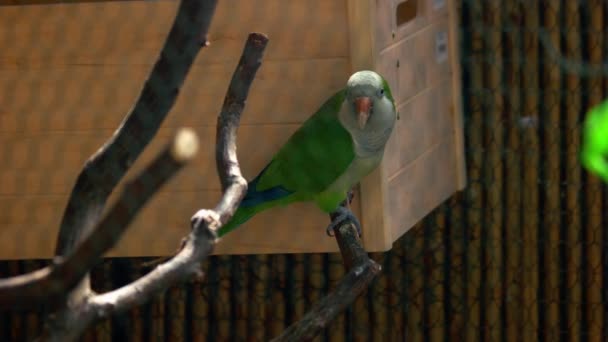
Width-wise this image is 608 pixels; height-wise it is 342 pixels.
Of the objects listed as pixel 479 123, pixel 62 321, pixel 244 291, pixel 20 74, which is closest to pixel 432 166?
pixel 479 123

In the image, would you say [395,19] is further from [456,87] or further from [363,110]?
[456,87]

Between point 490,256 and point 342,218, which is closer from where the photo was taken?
point 342,218

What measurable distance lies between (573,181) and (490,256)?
0.33m

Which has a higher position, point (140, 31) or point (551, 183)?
point (140, 31)

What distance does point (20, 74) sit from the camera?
2.13 metres

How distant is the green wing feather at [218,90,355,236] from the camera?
81.0 inches

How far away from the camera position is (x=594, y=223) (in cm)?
305

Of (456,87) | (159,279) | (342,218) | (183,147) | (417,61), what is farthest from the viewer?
(456,87)

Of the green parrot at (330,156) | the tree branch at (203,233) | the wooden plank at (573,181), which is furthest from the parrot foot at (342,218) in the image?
the wooden plank at (573,181)

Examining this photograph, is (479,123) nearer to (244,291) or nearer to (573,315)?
(573,315)

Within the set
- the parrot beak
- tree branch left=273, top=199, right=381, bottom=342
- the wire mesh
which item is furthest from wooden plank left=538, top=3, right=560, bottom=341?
tree branch left=273, top=199, right=381, bottom=342

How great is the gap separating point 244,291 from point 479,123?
84 centimetres

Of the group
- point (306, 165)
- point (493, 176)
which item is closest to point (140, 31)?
point (306, 165)

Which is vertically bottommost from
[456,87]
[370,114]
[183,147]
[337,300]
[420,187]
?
[337,300]
